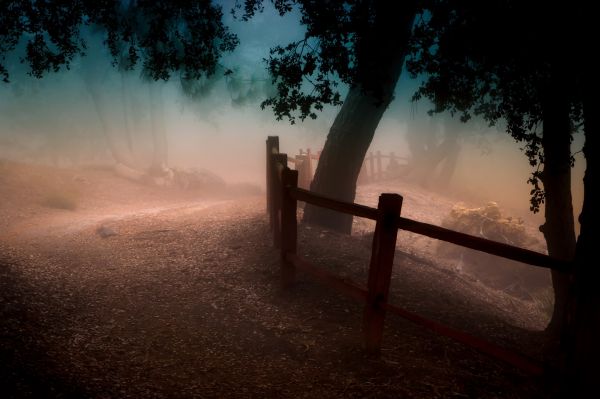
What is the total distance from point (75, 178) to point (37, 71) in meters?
14.3

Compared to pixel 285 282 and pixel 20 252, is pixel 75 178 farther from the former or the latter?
pixel 285 282

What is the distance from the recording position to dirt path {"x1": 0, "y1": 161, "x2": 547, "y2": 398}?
3238 millimetres

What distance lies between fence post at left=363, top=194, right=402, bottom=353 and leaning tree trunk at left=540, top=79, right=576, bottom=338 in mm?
2682

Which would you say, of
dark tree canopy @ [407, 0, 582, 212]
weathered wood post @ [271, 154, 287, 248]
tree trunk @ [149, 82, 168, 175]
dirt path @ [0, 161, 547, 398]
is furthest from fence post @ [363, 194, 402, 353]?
tree trunk @ [149, 82, 168, 175]

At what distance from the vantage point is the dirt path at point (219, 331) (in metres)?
3.24

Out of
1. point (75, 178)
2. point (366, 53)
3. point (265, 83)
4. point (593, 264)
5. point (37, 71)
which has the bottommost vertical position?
point (75, 178)

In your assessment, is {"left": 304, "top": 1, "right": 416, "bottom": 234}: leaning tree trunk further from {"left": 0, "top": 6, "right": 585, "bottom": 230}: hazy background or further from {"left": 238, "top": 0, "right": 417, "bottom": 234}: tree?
{"left": 0, "top": 6, "right": 585, "bottom": 230}: hazy background

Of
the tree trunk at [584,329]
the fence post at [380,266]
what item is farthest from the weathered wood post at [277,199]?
the tree trunk at [584,329]

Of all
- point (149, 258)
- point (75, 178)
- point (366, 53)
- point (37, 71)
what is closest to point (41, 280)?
point (149, 258)

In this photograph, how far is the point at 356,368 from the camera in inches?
139

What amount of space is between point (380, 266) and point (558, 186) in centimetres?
332

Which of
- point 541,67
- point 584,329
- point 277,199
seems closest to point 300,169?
point 277,199

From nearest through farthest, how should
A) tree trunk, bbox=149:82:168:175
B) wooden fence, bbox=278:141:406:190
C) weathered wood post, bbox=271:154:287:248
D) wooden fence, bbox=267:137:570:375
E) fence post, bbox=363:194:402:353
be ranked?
wooden fence, bbox=267:137:570:375, fence post, bbox=363:194:402:353, weathered wood post, bbox=271:154:287:248, wooden fence, bbox=278:141:406:190, tree trunk, bbox=149:82:168:175

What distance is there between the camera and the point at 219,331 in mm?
4328
